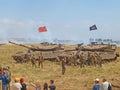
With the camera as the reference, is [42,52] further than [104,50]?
No

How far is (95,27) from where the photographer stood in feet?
155

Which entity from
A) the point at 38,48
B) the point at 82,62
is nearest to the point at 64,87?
the point at 82,62

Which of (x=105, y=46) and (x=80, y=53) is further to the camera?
(x=105, y=46)

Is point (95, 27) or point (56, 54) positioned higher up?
point (95, 27)

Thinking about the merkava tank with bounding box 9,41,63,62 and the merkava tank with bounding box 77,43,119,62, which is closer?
the merkava tank with bounding box 9,41,63,62

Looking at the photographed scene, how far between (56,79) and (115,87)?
581 centimetres

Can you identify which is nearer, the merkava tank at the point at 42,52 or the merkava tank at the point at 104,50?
the merkava tank at the point at 42,52

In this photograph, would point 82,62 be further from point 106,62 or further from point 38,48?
point 38,48

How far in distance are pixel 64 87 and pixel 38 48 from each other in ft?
→ 77.1

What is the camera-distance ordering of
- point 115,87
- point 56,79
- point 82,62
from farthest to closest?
1. point 82,62
2. point 56,79
3. point 115,87

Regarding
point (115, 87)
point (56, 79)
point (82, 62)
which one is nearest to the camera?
point (115, 87)

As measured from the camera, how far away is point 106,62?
45.4 metres

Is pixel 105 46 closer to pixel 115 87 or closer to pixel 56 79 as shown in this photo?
pixel 56 79

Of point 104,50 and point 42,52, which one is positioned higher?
point 42,52
